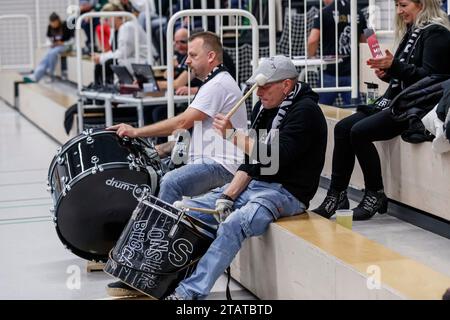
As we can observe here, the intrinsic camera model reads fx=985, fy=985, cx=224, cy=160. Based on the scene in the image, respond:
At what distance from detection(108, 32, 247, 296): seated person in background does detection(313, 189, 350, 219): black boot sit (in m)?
0.50

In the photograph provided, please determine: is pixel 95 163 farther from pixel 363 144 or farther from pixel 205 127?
pixel 363 144

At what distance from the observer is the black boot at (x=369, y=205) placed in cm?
532

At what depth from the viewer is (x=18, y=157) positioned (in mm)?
9578

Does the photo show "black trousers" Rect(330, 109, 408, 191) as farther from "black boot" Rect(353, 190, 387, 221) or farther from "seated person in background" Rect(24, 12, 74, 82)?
"seated person in background" Rect(24, 12, 74, 82)

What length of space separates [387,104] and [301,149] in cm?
113

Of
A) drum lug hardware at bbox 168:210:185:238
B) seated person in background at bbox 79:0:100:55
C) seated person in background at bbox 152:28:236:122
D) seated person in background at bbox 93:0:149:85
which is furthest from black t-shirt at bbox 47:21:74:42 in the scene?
drum lug hardware at bbox 168:210:185:238

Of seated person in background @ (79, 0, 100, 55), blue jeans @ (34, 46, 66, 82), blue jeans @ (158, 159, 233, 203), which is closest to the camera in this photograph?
blue jeans @ (158, 159, 233, 203)

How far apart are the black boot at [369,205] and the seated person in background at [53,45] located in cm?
1010

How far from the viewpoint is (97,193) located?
4875mm

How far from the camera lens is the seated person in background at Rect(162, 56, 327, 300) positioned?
434 centimetres

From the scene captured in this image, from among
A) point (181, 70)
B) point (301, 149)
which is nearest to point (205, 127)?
point (301, 149)

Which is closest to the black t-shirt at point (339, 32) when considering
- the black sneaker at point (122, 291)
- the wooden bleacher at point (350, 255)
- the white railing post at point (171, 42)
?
the white railing post at point (171, 42)
